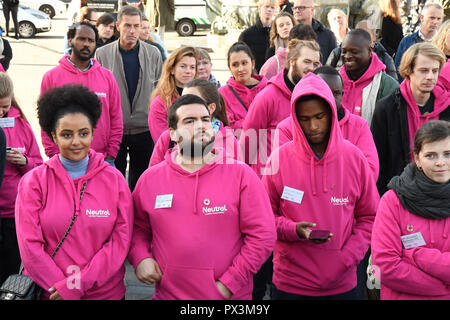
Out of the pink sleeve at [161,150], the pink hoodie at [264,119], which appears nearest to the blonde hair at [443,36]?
the pink hoodie at [264,119]

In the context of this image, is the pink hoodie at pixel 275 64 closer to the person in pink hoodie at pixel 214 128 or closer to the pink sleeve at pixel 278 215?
the person in pink hoodie at pixel 214 128

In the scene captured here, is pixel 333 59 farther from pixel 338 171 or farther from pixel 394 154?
pixel 338 171

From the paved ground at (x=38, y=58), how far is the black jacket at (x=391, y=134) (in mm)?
4723

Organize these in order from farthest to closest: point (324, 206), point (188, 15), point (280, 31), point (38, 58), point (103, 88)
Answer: point (188, 15)
point (38, 58)
point (280, 31)
point (103, 88)
point (324, 206)

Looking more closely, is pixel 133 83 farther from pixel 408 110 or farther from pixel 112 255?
pixel 112 255

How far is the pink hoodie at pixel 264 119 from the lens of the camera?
4922 mm

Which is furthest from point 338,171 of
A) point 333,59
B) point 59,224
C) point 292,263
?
point 333,59

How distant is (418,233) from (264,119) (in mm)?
1931

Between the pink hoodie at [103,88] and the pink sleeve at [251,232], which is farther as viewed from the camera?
the pink hoodie at [103,88]

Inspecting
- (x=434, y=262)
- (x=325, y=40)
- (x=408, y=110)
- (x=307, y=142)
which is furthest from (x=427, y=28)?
(x=434, y=262)

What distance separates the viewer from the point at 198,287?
10.7ft

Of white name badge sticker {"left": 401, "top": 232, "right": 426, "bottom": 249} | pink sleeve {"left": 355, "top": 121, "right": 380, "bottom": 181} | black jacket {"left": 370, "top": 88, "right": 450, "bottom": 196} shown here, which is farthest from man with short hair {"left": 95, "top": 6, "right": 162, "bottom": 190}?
white name badge sticker {"left": 401, "top": 232, "right": 426, "bottom": 249}

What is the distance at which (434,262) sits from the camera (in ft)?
10.6

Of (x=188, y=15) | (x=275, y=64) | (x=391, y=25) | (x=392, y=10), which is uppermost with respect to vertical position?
(x=188, y=15)
